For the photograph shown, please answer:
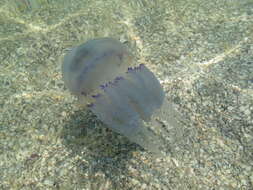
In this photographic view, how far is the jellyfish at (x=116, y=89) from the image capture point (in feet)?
6.45

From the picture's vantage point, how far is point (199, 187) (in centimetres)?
214

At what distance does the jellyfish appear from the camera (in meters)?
1.97

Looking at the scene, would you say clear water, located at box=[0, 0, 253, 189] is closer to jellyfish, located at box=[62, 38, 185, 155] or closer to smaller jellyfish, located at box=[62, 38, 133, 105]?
jellyfish, located at box=[62, 38, 185, 155]

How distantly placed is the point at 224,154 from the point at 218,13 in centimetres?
224

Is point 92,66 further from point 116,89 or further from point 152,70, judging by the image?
point 152,70

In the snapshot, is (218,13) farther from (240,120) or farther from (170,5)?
(240,120)

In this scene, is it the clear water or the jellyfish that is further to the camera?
the clear water

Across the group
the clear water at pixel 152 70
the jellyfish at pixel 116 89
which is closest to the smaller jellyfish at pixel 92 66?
the jellyfish at pixel 116 89

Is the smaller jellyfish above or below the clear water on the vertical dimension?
above

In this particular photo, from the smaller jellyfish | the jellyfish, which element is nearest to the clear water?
the jellyfish

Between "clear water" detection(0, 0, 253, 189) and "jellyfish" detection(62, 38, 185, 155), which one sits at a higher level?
"jellyfish" detection(62, 38, 185, 155)

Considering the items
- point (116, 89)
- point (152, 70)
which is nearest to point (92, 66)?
point (116, 89)

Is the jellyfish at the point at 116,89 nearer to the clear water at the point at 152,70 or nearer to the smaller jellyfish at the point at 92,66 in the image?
the smaller jellyfish at the point at 92,66

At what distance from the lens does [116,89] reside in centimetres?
197
